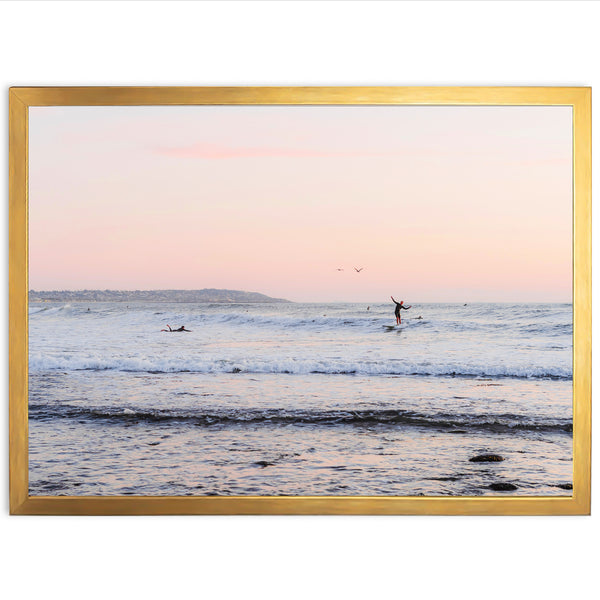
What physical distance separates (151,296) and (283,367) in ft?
1.85

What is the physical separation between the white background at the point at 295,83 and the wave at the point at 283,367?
237 mm

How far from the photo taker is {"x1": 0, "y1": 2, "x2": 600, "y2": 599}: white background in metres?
2.37

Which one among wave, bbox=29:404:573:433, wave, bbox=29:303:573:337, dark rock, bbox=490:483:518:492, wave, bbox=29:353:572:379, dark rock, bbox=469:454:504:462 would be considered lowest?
dark rock, bbox=490:483:518:492

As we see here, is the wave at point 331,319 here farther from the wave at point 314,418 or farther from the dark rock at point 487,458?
the dark rock at point 487,458

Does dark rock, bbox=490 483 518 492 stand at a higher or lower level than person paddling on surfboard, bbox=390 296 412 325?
lower

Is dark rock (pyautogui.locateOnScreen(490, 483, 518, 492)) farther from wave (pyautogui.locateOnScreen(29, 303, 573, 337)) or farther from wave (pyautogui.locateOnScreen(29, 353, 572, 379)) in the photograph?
wave (pyautogui.locateOnScreen(29, 303, 573, 337))

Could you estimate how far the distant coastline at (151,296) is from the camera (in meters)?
2.43

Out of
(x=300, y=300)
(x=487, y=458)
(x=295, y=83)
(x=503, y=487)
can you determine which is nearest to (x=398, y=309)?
(x=300, y=300)

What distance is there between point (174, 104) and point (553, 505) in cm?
202

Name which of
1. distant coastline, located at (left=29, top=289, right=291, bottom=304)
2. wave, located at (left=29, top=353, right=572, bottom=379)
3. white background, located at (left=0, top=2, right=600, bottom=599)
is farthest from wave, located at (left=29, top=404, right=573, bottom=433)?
distant coastline, located at (left=29, top=289, right=291, bottom=304)

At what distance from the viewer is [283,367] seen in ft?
8.06

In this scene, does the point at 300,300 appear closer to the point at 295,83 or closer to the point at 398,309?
the point at 398,309

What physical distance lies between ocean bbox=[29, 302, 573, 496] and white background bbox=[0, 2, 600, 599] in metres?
0.15
